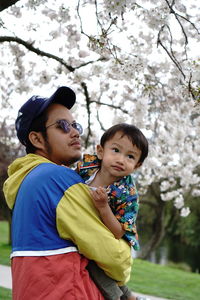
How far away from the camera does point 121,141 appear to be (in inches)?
70.3

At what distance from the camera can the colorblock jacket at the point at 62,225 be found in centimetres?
145

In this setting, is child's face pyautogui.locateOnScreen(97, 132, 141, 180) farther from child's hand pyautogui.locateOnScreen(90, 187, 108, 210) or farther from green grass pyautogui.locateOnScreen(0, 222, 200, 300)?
green grass pyautogui.locateOnScreen(0, 222, 200, 300)

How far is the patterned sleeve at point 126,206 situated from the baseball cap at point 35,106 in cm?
38

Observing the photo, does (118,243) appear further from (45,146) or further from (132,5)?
(132,5)

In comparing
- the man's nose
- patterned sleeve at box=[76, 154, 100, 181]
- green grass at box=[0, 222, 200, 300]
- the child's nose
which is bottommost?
green grass at box=[0, 222, 200, 300]

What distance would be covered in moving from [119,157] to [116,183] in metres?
0.11

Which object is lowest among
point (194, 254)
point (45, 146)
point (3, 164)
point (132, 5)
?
point (194, 254)

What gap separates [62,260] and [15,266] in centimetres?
19

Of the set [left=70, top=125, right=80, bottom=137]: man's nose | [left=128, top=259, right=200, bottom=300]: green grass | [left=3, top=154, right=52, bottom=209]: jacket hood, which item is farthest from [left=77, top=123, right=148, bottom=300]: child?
[left=128, top=259, right=200, bottom=300]: green grass

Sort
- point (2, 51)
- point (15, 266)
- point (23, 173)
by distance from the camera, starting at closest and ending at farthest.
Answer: point (15, 266), point (23, 173), point (2, 51)

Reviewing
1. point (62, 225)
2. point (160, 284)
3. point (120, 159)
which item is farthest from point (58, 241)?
point (160, 284)

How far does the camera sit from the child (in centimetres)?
153

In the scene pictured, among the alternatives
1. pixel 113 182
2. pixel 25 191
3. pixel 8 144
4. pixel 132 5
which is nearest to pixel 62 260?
pixel 25 191

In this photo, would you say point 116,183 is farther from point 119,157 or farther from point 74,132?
point 74,132
